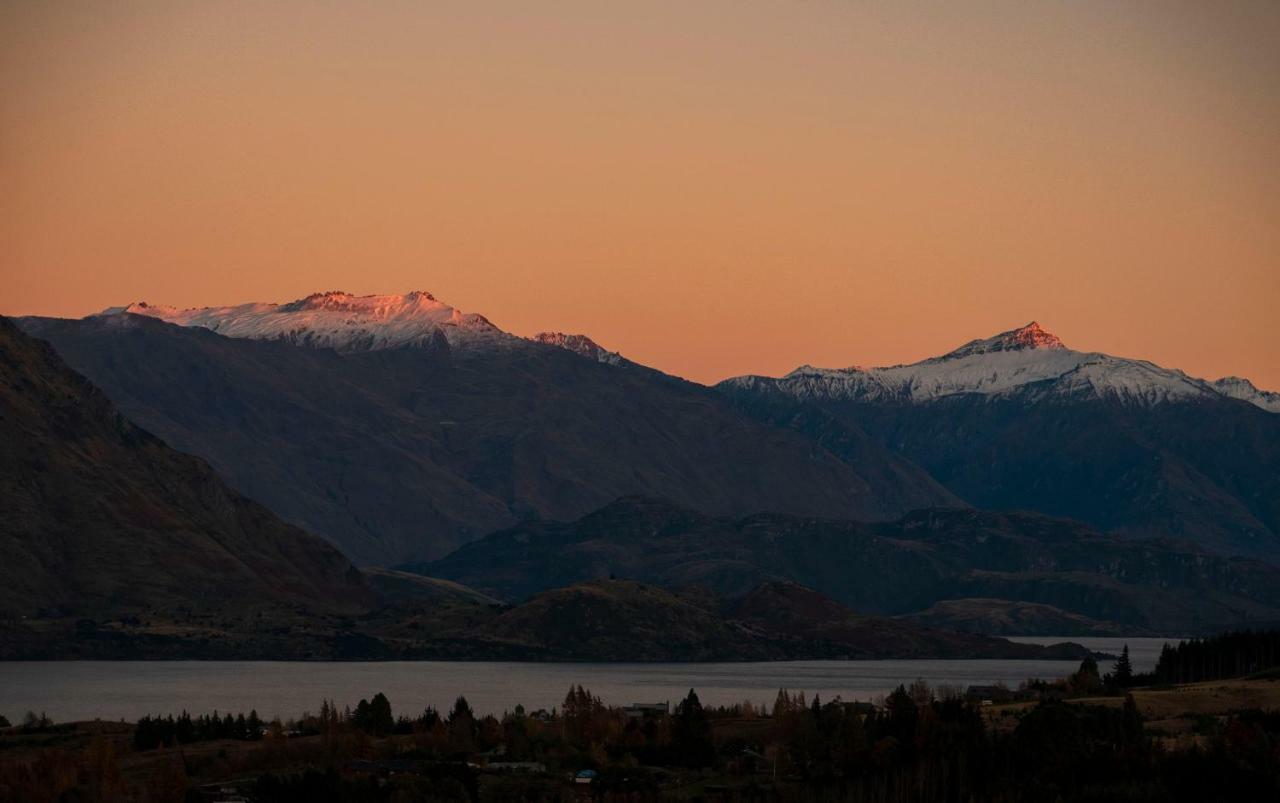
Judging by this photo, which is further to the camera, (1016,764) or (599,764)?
(599,764)

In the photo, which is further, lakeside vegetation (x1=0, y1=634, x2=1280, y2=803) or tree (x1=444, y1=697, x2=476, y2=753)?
tree (x1=444, y1=697, x2=476, y2=753)

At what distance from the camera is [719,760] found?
598 ft

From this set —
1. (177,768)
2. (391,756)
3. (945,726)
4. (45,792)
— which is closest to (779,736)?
(945,726)

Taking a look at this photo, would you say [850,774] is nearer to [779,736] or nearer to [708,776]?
[708,776]

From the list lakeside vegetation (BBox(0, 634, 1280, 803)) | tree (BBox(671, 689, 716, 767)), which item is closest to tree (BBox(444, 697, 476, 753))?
lakeside vegetation (BBox(0, 634, 1280, 803))

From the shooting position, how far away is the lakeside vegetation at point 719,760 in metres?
152

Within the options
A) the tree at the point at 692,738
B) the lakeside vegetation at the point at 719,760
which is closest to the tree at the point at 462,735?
the lakeside vegetation at the point at 719,760

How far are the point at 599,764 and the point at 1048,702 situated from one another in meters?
40.5

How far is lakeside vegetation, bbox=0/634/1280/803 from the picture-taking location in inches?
5979

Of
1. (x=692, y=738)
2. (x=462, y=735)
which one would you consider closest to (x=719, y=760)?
(x=692, y=738)

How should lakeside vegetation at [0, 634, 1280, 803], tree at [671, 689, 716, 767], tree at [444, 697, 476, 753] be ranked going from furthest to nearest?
tree at [444, 697, 476, 753] → tree at [671, 689, 716, 767] → lakeside vegetation at [0, 634, 1280, 803]

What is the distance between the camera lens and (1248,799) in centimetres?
14512

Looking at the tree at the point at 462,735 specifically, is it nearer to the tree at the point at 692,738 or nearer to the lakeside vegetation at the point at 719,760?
the lakeside vegetation at the point at 719,760

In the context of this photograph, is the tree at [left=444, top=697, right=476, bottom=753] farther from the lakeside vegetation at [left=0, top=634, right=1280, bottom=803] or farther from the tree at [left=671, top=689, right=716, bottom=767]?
the tree at [left=671, top=689, right=716, bottom=767]
